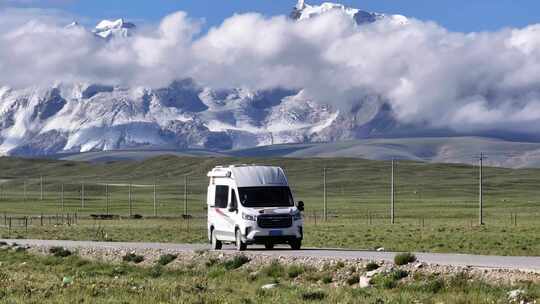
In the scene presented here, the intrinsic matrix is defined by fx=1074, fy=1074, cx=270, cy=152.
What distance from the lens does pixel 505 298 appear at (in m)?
22.3

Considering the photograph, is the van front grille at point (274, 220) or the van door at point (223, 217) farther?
the van door at point (223, 217)

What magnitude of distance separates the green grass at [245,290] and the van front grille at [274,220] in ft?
25.1

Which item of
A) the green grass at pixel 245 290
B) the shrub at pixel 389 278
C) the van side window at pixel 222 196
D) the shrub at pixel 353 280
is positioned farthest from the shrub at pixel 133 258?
the shrub at pixel 389 278

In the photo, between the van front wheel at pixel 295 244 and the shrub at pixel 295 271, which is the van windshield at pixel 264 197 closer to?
the van front wheel at pixel 295 244

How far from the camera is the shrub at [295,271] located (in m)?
30.4

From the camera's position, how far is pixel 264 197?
132 ft

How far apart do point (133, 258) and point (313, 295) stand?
16711mm

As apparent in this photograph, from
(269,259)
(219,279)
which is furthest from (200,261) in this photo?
(219,279)

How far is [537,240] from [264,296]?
113 feet

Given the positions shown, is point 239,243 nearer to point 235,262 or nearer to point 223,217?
point 223,217

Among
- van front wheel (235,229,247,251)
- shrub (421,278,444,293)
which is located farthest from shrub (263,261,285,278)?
van front wheel (235,229,247,251)

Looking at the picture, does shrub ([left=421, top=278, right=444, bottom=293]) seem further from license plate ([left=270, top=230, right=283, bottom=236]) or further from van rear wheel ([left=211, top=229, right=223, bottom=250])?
van rear wheel ([left=211, top=229, right=223, bottom=250])

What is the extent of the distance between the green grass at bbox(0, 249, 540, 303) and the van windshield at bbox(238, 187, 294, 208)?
8.46 metres

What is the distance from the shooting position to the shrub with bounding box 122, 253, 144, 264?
38312 mm
